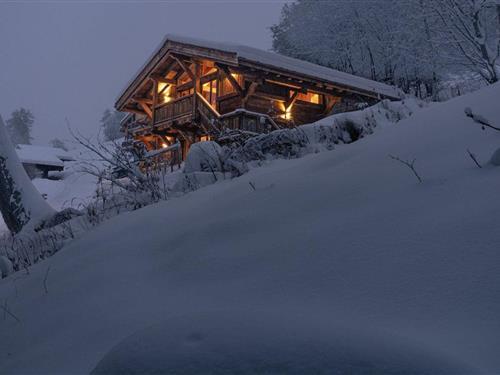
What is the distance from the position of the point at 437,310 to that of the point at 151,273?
139 cm

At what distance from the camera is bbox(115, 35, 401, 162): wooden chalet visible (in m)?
13.1

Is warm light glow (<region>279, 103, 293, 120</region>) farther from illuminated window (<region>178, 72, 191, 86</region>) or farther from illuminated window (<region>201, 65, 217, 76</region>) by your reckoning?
illuminated window (<region>178, 72, 191, 86</region>)

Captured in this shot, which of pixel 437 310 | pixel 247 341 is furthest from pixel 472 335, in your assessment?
pixel 247 341

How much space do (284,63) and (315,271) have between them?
486 inches

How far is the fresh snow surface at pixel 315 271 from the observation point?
3.74ft

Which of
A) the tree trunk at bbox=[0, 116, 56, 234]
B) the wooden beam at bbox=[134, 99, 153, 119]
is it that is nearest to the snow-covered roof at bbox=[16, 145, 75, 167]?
the wooden beam at bbox=[134, 99, 153, 119]

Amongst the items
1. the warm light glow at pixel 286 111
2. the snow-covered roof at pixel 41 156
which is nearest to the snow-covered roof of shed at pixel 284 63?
the warm light glow at pixel 286 111

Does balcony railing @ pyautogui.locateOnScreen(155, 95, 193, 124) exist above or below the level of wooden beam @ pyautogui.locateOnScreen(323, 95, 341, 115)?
above

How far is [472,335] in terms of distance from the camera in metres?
1.09

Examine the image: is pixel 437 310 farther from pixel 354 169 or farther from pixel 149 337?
pixel 354 169

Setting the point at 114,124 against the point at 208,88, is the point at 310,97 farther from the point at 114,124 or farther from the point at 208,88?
the point at 114,124

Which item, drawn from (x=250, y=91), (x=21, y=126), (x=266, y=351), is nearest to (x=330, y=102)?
(x=250, y=91)

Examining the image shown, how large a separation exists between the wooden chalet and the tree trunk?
4.97 metres

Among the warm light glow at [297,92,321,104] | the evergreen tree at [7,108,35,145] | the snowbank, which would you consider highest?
the evergreen tree at [7,108,35,145]
